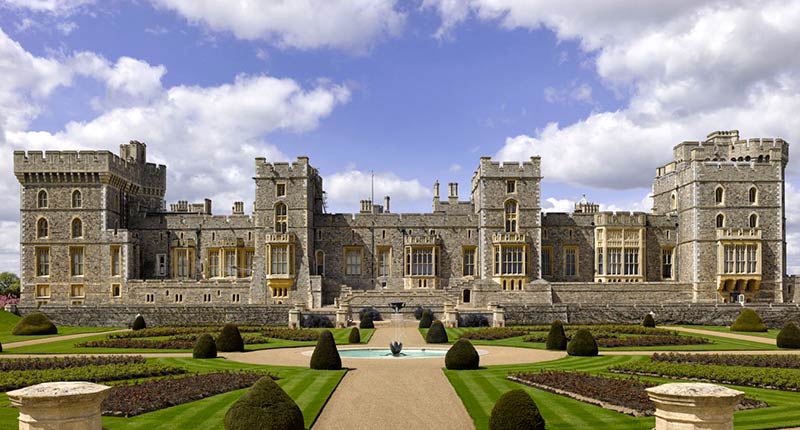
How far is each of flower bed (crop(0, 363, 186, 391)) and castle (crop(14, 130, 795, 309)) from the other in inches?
1143

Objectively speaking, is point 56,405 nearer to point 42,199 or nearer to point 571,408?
point 571,408

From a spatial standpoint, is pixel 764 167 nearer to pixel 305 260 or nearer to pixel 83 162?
→ pixel 305 260

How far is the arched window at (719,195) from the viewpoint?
57.8 metres

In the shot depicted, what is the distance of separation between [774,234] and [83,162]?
54.2 m

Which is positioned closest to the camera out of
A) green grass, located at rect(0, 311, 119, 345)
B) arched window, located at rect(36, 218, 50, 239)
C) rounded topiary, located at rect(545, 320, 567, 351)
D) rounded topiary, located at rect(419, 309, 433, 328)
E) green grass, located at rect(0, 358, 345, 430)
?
green grass, located at rect(0, 358, 345, 430)

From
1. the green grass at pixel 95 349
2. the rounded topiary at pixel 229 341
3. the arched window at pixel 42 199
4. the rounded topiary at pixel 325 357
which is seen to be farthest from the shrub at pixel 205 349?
the arched window at pixel 42 199

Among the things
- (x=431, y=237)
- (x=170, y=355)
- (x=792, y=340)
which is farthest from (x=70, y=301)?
(x=792, y=340)

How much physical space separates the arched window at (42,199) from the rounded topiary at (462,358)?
45.9m

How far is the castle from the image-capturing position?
5703 centimetres

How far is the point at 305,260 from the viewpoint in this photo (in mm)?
58719

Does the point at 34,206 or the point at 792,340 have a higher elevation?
the point at 34,206

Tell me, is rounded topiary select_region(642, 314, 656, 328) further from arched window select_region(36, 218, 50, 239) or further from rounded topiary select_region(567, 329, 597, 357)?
arched window select_region(36, 218, 50, 239)

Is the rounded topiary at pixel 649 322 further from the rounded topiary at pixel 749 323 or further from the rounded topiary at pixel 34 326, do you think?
the rounded topiary at pixel 34 326

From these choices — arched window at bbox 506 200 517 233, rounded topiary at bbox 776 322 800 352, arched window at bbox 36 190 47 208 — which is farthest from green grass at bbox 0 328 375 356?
arched window at bbox 36 190 47 208
